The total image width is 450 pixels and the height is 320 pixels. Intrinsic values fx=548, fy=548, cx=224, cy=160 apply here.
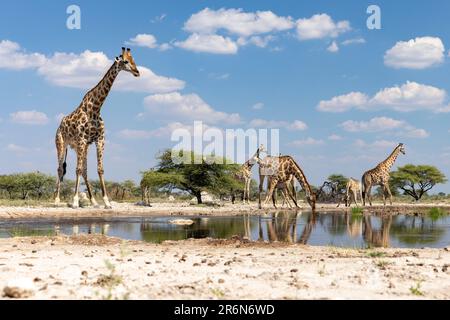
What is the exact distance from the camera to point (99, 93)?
21469 mm

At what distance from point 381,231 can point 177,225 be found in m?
6.06

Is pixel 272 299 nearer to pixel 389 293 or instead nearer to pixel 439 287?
pixel 389 293

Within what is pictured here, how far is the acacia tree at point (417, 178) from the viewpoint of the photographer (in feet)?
167

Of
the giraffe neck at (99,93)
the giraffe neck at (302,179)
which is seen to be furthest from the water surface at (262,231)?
the giraffe neck at (302,179)

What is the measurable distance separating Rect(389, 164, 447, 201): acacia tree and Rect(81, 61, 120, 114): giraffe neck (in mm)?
36134

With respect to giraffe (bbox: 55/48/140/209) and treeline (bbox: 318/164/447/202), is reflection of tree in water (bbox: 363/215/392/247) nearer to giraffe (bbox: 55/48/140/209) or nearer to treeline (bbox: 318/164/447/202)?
giraffe (bbox: 55/48/140/209)

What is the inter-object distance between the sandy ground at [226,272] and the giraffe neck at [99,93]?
11.8 metres

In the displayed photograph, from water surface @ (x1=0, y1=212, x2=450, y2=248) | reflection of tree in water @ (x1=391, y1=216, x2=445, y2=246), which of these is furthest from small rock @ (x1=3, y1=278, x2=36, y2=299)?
reflection of tree in water @ (x1=391, y1=216, x2=445, y2=246)

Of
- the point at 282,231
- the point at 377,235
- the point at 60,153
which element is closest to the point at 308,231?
the point at 282,231

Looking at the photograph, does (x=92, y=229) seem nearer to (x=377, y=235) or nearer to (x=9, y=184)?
(x=377, y=235)

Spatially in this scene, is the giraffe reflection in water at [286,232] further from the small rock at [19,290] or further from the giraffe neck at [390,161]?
the giraffe neck at [390,161]

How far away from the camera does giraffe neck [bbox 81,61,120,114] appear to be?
21188 millimetres

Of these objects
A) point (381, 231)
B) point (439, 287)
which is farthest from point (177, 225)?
point (439, 287)
